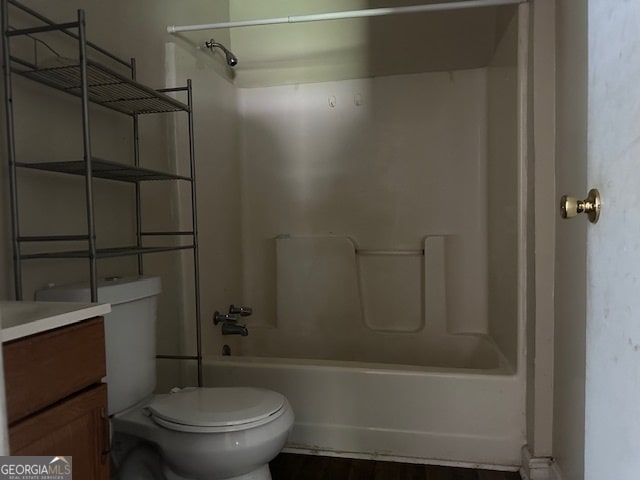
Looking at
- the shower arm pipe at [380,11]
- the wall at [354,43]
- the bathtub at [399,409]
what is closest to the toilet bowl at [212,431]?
the bathtub at [399,409]

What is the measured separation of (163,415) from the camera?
51.9 inches

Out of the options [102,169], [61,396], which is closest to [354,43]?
[102,169]

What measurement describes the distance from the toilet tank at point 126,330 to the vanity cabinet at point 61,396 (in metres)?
0.39

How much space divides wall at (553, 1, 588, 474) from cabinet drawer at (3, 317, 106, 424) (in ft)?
4.17

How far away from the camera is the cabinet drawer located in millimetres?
749

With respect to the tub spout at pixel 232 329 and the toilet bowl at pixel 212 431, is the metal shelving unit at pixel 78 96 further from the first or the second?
the tub spout at pixel 232 329

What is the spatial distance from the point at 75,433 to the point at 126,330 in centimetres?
53

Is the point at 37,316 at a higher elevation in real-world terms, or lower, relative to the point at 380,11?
lower


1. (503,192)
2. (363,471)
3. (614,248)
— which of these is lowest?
(363,471)

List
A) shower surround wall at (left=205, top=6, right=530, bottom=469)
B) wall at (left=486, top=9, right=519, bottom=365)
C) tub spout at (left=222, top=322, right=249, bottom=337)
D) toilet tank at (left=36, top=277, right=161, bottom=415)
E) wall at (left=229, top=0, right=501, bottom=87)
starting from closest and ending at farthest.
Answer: toilet tank at (left=36, top=277, right=161, bottom=415)
wall at (left=486, top=9, right=519, bottom=365)
tub spout at (left=222, top=322, right=249, bottom=337)
wall at (left=229, top=0, right=501, bottom=87)
shower surround wall at (left=205, top=6, right=530, bottom=469)

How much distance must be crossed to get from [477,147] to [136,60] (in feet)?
5.75

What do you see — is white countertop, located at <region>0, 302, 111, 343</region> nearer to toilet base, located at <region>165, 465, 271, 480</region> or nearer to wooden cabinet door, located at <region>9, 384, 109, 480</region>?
wooden cabinet door, located at <region>9, 384, 109, 480</region>

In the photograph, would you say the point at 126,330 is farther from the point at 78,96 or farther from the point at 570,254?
the point at 570,254

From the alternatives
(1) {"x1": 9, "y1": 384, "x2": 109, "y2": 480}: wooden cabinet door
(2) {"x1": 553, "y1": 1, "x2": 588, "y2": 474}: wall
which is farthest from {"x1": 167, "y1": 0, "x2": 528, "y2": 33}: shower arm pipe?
(1) {"x1": 9, "y1": 384, "x2": 109, "y2": 480}: wooden cabinet door
